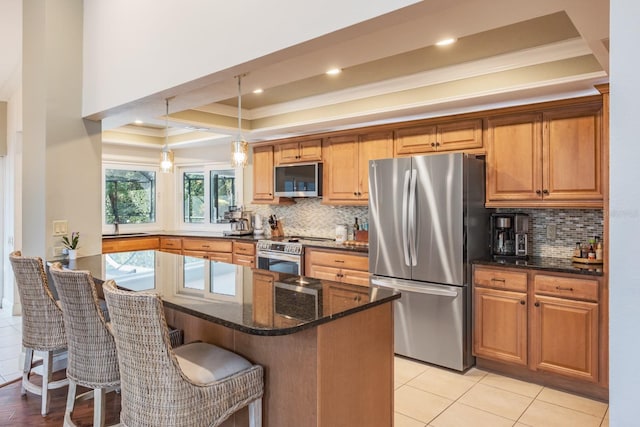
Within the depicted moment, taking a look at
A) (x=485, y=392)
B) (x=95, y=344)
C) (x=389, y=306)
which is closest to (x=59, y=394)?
(x=95, y=344)

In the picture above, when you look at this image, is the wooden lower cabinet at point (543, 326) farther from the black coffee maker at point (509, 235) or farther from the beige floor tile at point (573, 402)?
the black coffee maker at point (509, 235)

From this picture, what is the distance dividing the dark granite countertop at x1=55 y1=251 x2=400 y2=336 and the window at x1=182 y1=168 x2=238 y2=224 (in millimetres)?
3227

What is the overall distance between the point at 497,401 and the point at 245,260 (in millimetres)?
3464

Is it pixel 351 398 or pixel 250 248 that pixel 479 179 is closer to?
pixel 351 398

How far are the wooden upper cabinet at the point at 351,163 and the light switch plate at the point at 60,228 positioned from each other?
2684 millimetres

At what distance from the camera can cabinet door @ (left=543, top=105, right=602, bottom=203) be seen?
123 inches

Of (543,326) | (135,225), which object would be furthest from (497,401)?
(135,225)

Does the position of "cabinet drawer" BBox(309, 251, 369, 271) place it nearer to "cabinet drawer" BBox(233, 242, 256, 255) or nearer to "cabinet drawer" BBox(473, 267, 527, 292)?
"cabinet drawer" BBox(233, 242, 256, 255)

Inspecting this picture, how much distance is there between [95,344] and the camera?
2152 millimetres

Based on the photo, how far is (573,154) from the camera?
323 cm

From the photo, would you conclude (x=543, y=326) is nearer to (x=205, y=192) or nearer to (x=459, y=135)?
(x=459, y=135)

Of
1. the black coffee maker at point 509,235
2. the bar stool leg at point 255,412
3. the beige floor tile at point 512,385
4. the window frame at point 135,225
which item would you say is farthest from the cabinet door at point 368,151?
the window frame at point 135,225

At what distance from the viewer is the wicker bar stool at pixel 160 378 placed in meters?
1.57

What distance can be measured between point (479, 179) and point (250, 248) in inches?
120
